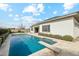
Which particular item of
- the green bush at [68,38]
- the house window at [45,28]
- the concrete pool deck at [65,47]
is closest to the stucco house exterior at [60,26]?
the house window at [45,28]

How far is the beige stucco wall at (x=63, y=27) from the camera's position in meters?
5.54

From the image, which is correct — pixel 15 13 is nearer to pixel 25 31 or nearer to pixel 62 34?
pixel 25 31

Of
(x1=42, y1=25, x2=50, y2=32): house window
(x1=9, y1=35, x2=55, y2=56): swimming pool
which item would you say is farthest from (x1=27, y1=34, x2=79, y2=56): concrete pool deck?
(x1=42, y1=25, x2=50, y2=32): house window

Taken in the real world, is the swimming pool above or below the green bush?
below

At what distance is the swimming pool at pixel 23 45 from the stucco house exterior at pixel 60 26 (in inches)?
16.2

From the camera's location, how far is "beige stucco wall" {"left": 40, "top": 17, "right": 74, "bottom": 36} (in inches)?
218

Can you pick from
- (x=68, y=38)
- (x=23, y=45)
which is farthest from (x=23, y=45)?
(x=68, y=38)

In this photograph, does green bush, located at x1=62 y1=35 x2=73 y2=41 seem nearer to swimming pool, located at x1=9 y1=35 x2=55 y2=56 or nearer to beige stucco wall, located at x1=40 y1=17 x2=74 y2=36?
beige stucco wall, located at x1=40 y1=17 x2=74 y2=36

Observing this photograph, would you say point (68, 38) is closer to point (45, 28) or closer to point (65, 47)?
point (65, 47)

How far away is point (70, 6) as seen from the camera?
5.42 meters

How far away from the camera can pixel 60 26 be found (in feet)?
19.0

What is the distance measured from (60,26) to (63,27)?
0.14 meters

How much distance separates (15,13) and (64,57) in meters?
2.55

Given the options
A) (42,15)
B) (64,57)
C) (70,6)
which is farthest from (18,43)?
(70,6)
